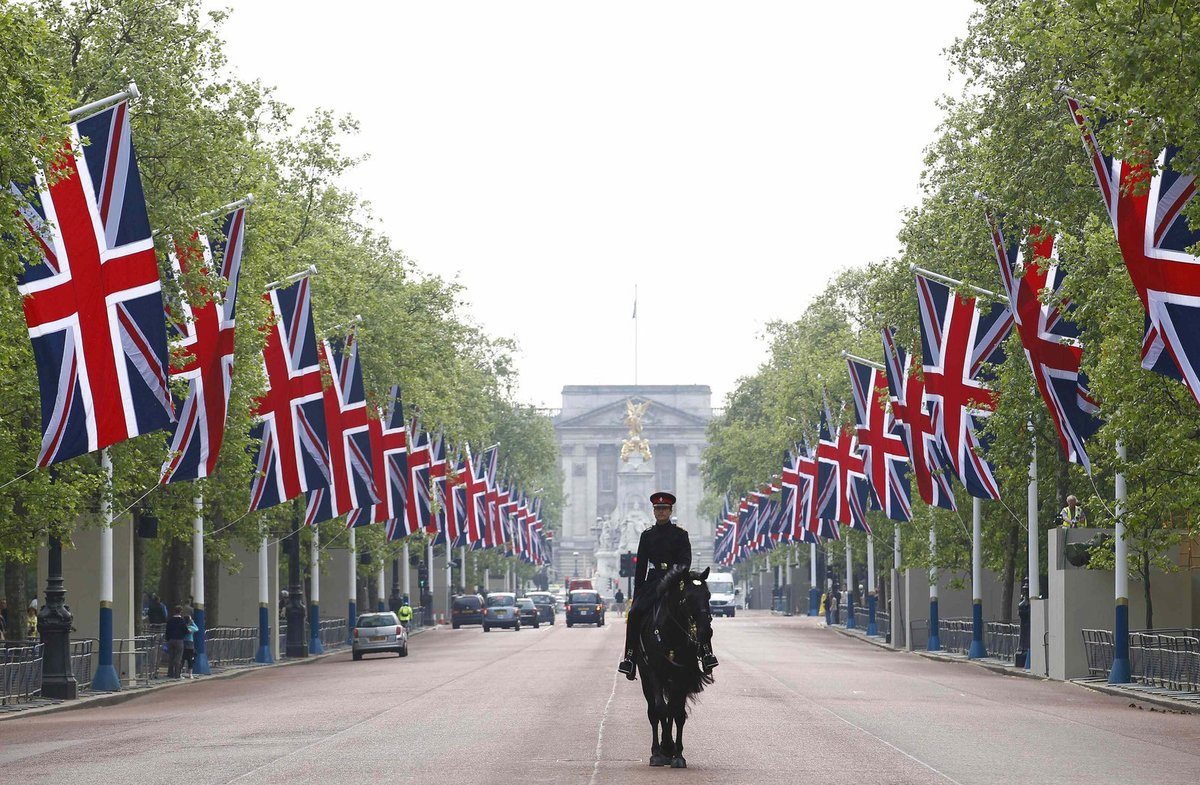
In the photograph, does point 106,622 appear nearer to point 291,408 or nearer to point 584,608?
point 291,408

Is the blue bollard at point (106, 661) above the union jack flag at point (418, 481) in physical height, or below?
below

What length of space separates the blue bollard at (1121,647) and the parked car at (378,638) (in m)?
24.4

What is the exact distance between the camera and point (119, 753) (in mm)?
20344

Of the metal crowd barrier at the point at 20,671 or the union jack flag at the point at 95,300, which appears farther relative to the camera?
the metal crowd barrier at the point at 20,671

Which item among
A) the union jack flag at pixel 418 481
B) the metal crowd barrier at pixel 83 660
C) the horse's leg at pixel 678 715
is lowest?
the metal crowd barrier at pixel 83 660

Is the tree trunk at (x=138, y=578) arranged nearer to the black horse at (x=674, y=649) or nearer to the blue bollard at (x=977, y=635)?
the blue bollard at (x=977, y=635)

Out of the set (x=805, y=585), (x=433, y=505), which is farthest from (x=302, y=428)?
(x=805, y=585)

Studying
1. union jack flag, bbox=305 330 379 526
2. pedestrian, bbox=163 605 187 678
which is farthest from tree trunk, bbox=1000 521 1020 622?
pedestrian, bbox=163 605 187 678

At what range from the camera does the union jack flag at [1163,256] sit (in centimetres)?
2217

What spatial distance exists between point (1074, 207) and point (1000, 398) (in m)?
4.10

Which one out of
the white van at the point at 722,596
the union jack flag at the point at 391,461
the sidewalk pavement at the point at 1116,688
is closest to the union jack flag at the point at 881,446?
the sidewalk pavement at the point at 1116,688

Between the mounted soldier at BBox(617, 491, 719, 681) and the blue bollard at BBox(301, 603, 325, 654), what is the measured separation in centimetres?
4354

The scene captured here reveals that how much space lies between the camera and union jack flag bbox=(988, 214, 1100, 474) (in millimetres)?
30963

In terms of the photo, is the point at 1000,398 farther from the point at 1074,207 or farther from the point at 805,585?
the point at 805,585
